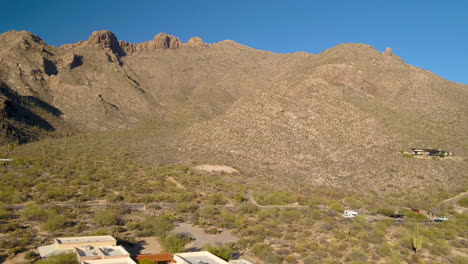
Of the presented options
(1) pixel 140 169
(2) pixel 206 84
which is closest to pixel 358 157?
(1) pixel 140 169

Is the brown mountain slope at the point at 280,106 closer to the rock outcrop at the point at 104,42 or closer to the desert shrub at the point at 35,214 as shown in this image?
the rock outcrop at the point at 104,42

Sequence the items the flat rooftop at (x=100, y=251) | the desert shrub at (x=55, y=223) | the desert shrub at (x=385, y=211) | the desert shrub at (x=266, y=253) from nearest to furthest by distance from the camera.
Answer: the flat rooftop at (x=100, y=251) → the desert shrub at (x=266, y=253) → the desert shrub at (x=55, y=223) → the desert shrub at (x=385, y=211)

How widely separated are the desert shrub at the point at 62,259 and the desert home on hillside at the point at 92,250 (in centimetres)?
30

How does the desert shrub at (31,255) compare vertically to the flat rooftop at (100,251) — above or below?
below

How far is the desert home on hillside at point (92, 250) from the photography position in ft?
69.7

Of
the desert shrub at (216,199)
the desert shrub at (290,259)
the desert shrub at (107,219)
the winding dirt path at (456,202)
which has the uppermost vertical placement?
the winding dirt path at (456,202)

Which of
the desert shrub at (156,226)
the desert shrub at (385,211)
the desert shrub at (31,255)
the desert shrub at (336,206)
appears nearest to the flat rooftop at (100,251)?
the desert shrub at (31,255)

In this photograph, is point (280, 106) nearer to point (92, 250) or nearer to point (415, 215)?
Answer: point (415, 215)

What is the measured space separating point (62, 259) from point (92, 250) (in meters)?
1.90

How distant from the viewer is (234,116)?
248 ft

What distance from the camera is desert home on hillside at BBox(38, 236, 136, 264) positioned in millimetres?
21250

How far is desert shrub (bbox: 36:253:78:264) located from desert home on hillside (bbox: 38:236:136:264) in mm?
301

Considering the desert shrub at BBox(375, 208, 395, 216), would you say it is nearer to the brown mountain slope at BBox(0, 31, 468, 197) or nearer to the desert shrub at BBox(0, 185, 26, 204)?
the brown mountain slope at BBox(0, 31, 468, 197)

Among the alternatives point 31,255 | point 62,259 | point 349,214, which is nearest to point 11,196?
point 31,255
